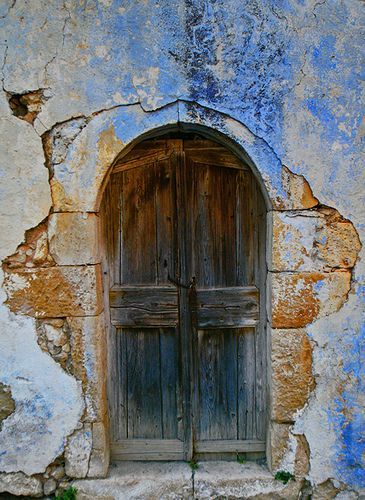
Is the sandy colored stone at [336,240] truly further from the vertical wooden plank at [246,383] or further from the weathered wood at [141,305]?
the weathered wood at [141,305]

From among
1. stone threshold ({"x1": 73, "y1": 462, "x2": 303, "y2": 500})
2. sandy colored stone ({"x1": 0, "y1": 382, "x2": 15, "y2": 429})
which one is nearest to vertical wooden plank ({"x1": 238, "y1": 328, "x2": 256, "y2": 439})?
stone threshold ({"x1": 73, "y1": 462, "x2": 303, "y2": 500})

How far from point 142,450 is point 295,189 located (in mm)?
2006

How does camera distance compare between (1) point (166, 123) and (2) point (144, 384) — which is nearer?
(1) point (166, 123)

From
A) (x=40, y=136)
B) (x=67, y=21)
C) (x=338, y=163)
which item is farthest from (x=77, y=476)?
(x=67, y=21)

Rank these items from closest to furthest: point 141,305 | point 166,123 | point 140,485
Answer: point 166,123 < point 140,485 < point 141,305

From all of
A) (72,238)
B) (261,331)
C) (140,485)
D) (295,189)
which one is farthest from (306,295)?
(140,485)

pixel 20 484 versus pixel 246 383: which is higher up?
pixel 246 383

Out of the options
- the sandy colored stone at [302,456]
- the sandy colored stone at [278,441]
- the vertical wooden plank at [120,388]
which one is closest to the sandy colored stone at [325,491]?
the sandy colored stone at [302,456]

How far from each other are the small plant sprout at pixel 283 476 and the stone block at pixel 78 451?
119 cm

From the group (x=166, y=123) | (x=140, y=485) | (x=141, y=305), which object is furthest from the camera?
(x=141, y=305)

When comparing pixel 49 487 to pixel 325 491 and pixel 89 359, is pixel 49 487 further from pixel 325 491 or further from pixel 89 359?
pixel 325 491

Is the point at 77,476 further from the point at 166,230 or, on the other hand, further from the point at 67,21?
the point at 67,21

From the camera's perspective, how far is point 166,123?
8.92ft

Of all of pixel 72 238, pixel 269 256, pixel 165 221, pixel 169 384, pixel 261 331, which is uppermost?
pixel 165 221
